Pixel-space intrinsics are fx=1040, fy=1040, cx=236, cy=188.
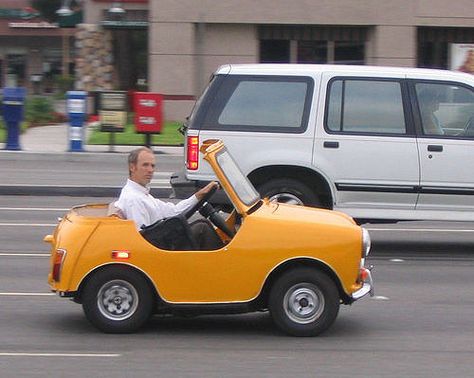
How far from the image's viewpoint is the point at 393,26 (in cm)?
3042

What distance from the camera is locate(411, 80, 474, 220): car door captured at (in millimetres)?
11391

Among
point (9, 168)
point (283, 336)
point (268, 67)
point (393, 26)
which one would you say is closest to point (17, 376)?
point (283, 336)

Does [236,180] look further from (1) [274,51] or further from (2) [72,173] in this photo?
(1) [274,51]

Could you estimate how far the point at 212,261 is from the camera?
7625mm

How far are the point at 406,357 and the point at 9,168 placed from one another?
15145 mm

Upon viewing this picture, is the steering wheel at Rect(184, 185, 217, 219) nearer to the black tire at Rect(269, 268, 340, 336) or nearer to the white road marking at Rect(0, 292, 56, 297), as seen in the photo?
the black tire at Rect(269, 268, 340, 336)

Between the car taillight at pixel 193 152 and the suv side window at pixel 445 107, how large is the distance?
250 centimetres

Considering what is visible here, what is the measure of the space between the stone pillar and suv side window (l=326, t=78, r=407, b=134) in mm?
24687

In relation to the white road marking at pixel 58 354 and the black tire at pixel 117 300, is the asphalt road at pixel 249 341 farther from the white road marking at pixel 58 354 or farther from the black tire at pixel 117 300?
the black tire at pixel 117 300

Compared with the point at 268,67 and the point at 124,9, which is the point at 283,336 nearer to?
the point at 268,67

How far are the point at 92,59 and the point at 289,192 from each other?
25402mm

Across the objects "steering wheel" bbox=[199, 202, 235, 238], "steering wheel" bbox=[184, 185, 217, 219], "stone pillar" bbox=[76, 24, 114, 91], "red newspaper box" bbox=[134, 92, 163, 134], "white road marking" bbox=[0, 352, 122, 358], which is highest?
"stone pillar" bbox=[76, 24, 114, 91]

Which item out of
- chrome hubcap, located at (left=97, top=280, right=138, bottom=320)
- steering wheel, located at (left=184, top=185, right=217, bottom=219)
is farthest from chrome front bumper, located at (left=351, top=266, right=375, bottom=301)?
chrome hubcap, located at (left=97, top=280, right=138, bottom=320)

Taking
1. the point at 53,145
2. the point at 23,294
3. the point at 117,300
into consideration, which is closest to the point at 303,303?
the point at 117,300
